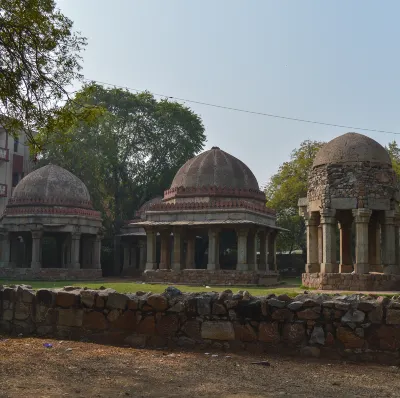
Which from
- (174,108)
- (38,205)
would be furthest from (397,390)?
(174,108)

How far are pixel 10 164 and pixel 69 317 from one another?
37.2 metres

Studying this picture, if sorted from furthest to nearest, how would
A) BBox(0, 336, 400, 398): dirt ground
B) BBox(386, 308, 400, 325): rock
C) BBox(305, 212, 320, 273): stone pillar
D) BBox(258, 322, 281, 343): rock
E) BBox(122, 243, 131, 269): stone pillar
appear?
BBox(122, 243, 131, 269): stone pillar
BBox(305, 212, 320, 273): stone pillar
BBox(258, 322, 281, 343): rock
BBox(386, 308, 400, 325): rock
BBox(0, 336, 400, 398): dirt ground

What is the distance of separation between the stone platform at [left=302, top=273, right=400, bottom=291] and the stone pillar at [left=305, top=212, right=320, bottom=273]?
106 centimetres

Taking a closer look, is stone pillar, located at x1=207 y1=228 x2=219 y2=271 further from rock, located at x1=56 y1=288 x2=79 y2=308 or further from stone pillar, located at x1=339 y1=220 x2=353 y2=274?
rock, located at x1=56 y1=288 x2=79 y2=308

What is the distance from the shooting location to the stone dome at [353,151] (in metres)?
19.6

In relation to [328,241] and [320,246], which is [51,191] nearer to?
[320,246]

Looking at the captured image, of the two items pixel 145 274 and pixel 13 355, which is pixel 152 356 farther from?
pixel 145 274

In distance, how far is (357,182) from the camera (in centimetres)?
1948

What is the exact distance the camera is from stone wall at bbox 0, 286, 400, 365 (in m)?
7.05

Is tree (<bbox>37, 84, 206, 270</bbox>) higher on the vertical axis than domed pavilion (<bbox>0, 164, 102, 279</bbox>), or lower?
higher

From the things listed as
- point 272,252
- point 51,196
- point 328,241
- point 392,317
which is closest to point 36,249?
point 51,196

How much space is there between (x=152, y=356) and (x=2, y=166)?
37.4 meters

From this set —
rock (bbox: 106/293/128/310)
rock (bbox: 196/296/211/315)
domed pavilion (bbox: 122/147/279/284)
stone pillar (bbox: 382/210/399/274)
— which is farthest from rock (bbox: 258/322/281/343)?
domed pavilion (bbox: 122/147/279/284)

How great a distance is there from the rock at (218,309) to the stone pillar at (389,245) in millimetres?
13678
